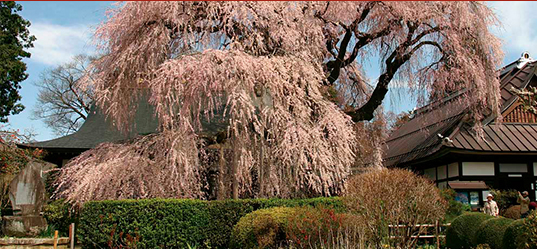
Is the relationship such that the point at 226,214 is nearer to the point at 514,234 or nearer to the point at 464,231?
the point at 464,231

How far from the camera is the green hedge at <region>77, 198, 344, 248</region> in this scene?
33.3 feet

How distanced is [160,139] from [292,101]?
11.1ft

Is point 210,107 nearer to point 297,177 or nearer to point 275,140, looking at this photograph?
point 275,140

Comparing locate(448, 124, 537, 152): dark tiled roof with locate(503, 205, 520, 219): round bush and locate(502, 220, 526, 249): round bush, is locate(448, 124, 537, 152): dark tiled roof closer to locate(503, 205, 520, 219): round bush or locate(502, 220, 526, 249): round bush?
Answer: locate(503, 205, 520, 219): round bush

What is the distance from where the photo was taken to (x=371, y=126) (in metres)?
16.4

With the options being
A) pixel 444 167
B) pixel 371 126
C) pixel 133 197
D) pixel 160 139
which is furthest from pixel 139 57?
pixel 444 167

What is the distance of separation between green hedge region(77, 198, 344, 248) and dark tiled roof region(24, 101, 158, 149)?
515cm

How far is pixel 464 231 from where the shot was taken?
10.1m

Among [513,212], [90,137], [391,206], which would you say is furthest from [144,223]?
[513,212]

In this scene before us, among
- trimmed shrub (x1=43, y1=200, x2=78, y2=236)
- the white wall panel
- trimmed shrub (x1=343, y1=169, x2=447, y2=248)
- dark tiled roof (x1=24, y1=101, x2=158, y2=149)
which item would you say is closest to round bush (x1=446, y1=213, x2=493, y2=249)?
trimmed shrub (x1=343, y1=169, x2=447, y2=248)

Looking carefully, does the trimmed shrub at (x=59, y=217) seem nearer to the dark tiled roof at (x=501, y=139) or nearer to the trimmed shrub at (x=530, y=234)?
the trimmed shrub at (x=530, y=234)

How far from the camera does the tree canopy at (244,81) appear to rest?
10242 mm

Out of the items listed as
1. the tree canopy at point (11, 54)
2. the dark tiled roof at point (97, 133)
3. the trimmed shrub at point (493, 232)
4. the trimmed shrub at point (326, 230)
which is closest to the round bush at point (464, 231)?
the trimmed shrub at point (493, 232)

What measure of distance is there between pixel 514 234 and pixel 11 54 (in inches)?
1025
